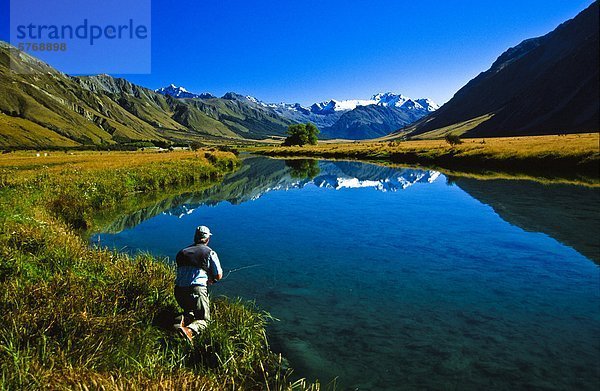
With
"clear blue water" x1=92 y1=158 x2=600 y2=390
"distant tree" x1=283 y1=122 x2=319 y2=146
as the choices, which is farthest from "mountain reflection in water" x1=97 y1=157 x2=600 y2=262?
"distant tree" x1=283 y1=122 x2=319 y2=146

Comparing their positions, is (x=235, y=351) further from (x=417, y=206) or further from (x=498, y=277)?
(x=417, y=206)

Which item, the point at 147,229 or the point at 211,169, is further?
the point at 211,169

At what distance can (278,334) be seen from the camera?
405 inches

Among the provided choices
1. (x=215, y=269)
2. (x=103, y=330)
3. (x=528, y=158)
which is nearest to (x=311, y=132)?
(x=528, y=158)

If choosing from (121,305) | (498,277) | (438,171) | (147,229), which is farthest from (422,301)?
(438,171)

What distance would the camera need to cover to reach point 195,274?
29.4 ft

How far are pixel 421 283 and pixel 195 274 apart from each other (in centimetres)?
902

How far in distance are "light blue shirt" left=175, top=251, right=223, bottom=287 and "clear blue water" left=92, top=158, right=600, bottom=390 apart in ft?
8.86

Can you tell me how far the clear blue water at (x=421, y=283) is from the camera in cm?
863

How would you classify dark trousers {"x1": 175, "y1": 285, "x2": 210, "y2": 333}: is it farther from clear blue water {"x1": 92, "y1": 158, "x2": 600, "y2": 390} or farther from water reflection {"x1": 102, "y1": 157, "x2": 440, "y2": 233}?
water reflection {"x1": 102, "y1": 157, "x2": 440, "y2": 233}

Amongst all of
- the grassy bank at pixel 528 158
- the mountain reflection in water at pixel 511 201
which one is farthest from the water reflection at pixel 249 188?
the grassy bank at pixel 528 158

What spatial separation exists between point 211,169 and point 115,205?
29233mm

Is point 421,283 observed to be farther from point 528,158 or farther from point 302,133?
point 302,133

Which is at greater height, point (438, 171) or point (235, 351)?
point (438, 171)
